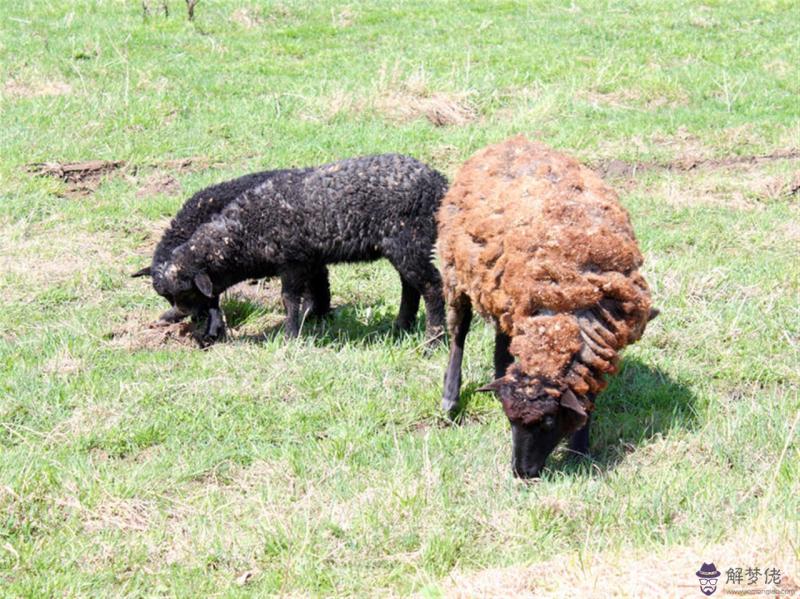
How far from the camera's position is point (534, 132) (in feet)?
37.9

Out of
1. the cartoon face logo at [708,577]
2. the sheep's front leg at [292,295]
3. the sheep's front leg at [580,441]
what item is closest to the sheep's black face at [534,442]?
the sheep's front leg at [580,441]

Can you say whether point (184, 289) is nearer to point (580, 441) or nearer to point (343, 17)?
point (580, 441)

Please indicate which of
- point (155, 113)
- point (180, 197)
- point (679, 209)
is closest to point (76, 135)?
point (155, 113)

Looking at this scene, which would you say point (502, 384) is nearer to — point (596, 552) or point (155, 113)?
point (596, 552)

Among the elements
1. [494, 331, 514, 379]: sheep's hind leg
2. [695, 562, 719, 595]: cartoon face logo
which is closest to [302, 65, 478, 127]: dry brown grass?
[494, 331, 514, 379]: sheep's hind leg

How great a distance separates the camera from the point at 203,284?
7.46m

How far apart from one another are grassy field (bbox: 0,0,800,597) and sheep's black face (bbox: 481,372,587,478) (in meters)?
0.18

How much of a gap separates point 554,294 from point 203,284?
10.9ft

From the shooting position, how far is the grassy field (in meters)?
4.62

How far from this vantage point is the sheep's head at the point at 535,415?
498 centimetres

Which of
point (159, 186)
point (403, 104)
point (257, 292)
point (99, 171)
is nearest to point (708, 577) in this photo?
point (257, 292)

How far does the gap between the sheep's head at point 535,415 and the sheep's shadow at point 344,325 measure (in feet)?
6.55

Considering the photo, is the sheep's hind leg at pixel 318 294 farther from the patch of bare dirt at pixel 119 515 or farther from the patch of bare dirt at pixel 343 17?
the patch of bare dirt at pixel 343 17

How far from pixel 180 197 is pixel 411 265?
3.64m
